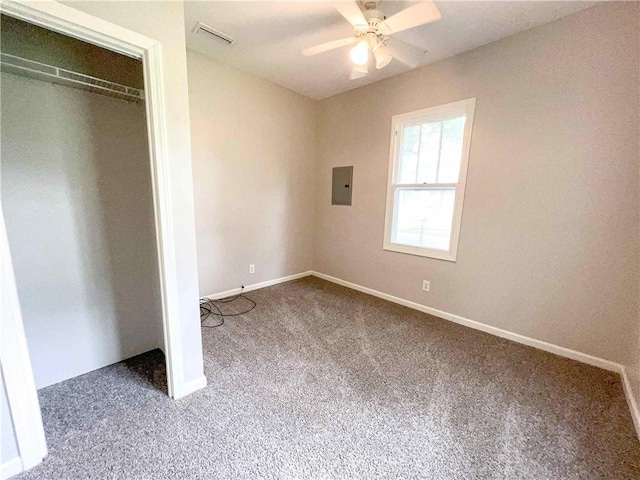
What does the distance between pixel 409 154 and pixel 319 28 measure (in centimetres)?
151

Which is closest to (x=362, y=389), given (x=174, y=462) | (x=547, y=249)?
(x=174, y=462)

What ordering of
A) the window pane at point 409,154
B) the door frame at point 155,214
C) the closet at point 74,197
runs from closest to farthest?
the door frame at point 155,214, the closet at point 74,197, the window pane at point 409,154

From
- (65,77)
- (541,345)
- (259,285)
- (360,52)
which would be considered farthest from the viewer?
(259,285)

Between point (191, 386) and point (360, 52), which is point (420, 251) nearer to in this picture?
point (360, 52)

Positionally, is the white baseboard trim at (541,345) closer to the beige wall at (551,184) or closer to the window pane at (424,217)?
the beige wall at (551,184)

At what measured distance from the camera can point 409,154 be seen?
2.96 metres

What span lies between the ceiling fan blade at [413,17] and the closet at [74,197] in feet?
5.57

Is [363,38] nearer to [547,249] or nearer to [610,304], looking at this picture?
[547,249]

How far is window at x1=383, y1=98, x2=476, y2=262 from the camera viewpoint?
2.58 m

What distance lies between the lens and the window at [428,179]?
2578 millimetres

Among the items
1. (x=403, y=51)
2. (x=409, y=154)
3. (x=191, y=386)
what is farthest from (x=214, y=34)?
(x=191, y=386)

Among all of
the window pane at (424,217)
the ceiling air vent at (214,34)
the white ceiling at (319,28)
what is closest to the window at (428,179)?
the window pane at (424,217)

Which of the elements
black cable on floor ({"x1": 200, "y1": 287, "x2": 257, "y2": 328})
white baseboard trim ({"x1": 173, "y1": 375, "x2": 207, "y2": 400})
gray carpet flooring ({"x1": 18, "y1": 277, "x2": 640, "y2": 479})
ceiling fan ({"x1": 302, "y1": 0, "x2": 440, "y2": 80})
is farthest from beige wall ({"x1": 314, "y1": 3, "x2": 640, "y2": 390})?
white baseboard trim ({"x1": 173, "y1": 375, "x2": 207, "y2": 400})

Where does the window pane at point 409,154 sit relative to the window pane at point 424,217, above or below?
above
